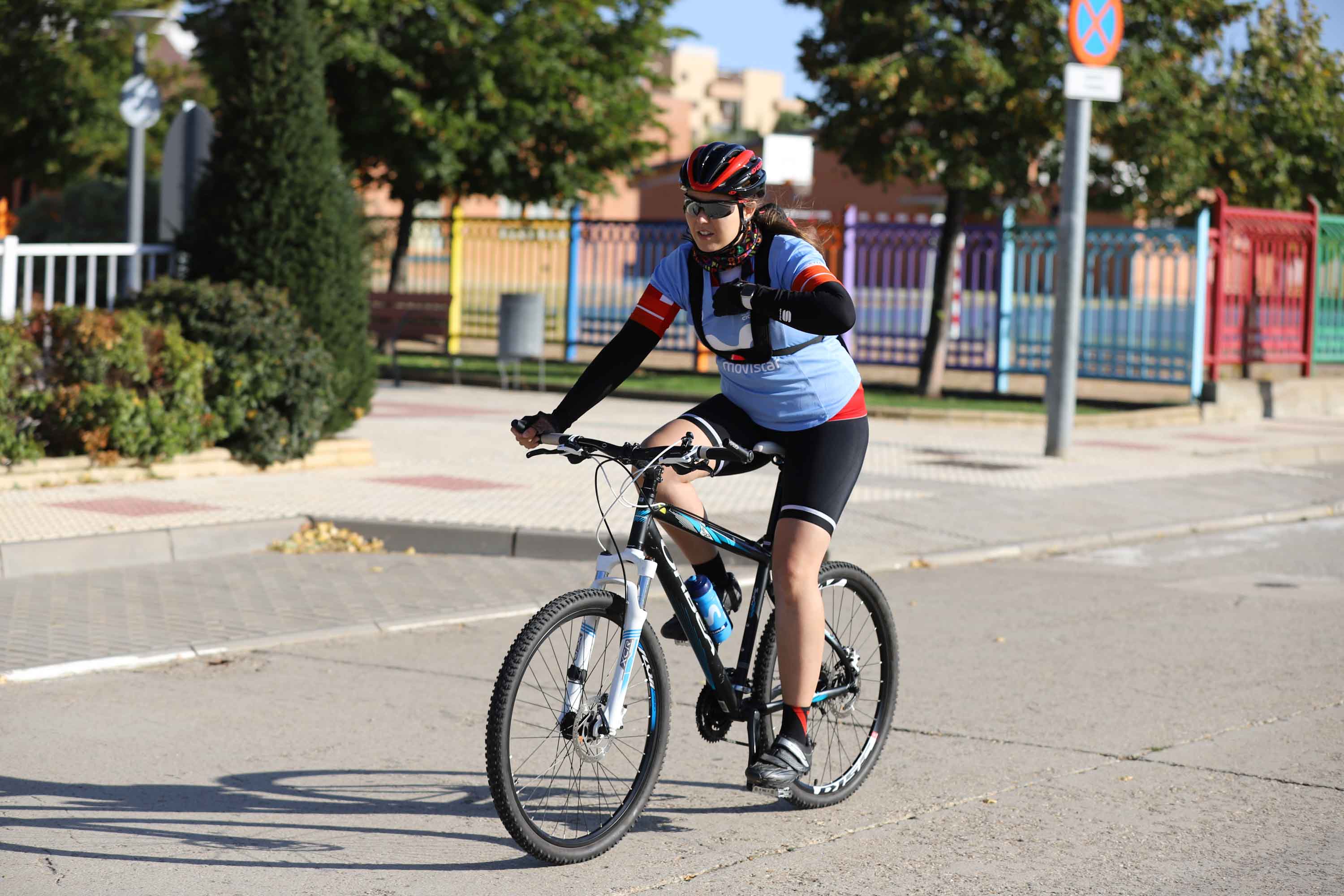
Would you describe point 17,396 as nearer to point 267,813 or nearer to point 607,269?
point 267,813

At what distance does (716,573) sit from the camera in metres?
4.65

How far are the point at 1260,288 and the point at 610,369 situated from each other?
1646cm

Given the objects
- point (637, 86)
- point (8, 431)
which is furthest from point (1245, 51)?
point (8, 431)

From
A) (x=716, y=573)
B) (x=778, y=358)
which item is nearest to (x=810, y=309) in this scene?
(x=778, y=358)

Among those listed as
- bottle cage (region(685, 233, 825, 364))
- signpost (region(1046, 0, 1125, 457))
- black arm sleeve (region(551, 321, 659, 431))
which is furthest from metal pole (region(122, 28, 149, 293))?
bottle cage (region(685, 233, 825, 364))

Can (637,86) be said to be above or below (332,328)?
above

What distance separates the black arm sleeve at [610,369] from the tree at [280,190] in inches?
292

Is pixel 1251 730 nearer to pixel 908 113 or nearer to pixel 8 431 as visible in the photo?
pixel 8 431

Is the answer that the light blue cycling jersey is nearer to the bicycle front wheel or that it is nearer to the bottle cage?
the bottle cage

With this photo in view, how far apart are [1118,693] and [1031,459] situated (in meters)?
7.56

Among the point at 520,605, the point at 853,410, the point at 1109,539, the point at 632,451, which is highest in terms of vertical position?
the point at 853,410

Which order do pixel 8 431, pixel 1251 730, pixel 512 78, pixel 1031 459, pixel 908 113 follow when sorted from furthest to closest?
pixel 512 78, pixel 908 113, pixel 1031 459, pixel 8 431, pixel 1251 730

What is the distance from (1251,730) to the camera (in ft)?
18.8

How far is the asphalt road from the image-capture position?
13.9ft
